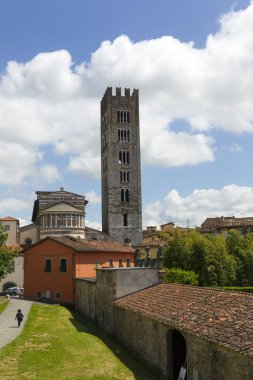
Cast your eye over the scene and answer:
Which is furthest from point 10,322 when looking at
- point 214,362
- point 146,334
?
point 214,362

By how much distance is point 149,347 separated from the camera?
19.5 meters

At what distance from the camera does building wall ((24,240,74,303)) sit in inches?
1625

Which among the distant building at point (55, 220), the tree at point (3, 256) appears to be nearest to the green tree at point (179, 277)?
the tree at point (3, 256)

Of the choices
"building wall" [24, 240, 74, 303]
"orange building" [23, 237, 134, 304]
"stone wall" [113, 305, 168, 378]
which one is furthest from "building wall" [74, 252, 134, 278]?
"stone wall" [113, 305, 168, 378]

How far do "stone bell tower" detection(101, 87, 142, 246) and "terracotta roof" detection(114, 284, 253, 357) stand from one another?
63.7 metres

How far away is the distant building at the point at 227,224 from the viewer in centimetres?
9044

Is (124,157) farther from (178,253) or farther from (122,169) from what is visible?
(178,253)

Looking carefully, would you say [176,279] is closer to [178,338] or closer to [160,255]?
[178,338]

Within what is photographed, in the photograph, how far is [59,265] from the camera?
4209 centimetres

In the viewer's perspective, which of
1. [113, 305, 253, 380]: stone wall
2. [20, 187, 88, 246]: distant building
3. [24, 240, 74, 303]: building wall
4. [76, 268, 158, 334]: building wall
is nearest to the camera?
[113, 305, 253, 380]: stone wall

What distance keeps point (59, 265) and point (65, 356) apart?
22.0 metres

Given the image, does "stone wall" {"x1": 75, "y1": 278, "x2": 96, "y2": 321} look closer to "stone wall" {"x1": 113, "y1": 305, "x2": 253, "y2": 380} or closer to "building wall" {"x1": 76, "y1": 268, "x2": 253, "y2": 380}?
"building wall" {"x1": 76, "y1": 268, "x2": 253, "y2": 380}

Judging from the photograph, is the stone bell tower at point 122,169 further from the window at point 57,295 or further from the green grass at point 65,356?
the green grass at point 65,356

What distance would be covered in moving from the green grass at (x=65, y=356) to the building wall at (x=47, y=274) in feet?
41.8
